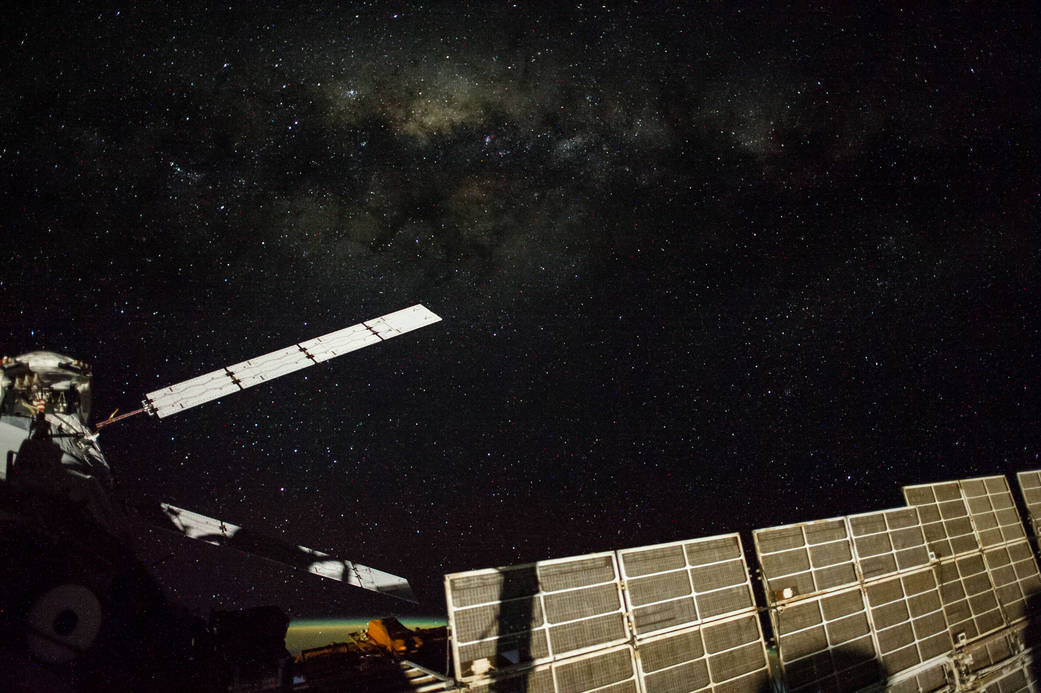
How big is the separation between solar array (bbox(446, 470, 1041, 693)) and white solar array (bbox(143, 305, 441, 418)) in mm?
8788

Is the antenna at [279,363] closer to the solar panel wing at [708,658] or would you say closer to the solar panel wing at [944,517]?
the solar panel wing at [708,658]

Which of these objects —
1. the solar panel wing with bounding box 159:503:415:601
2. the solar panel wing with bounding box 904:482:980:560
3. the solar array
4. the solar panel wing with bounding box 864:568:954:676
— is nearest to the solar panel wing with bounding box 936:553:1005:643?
the solar array

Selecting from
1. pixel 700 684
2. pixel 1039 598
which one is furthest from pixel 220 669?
pixel 1039 598

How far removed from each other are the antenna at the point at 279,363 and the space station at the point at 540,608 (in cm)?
9

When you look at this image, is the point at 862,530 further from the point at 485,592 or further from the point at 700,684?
the point at 485,592

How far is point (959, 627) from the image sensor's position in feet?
30.8

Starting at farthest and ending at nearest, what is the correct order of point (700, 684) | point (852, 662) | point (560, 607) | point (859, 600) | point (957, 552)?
point (957, 552), point (859, 600), point (852, 662), point (700, 684), point (560, 607)

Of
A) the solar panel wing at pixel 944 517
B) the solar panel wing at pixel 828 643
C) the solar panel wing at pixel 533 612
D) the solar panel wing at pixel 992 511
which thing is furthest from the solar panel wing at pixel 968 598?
the solar panel wing at pixel 533 612

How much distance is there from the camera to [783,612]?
23.8ft

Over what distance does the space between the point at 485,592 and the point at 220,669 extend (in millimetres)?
A: 6012

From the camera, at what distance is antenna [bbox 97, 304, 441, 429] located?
35.2 ft

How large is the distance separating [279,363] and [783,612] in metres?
12.2

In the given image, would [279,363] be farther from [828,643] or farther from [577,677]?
[828,643]

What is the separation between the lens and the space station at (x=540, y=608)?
571 centimetres
